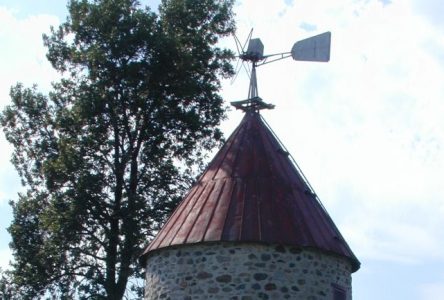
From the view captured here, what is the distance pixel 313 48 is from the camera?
1953cm

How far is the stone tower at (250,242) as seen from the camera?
15.3 metres

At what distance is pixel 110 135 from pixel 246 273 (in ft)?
29.8

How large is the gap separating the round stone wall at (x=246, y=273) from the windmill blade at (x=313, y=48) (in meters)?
5.35

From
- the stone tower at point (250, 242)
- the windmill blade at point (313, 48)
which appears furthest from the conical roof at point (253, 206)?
the windmill blade at point (313, 48)

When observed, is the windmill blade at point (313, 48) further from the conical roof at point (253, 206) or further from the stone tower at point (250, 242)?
the stone tower at point (250, 242)

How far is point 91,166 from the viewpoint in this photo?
2264cm

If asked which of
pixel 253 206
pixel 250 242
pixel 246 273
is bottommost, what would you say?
pixel 246 273

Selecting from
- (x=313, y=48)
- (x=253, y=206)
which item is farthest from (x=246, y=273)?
(x=313, y=48)

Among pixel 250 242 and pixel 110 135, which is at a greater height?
pixel 110 135

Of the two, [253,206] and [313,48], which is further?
[313,48]

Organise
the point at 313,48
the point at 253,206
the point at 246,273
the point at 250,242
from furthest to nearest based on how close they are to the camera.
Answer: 1. the point at 313,48
2. the point at 253,206
3. the point at 250,242
4. the point at 246,273

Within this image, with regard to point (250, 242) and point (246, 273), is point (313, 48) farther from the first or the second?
point (246, 273)

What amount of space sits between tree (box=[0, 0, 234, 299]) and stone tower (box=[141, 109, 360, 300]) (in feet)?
17.3

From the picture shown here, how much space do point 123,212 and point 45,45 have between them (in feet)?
17.9
